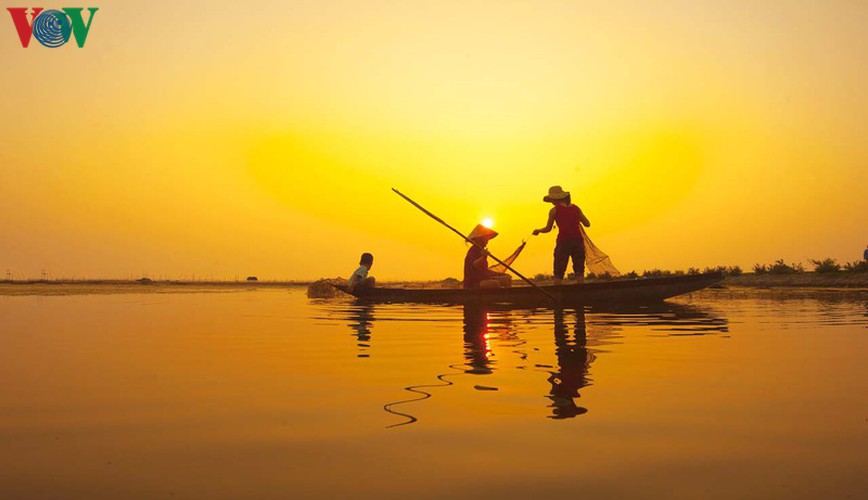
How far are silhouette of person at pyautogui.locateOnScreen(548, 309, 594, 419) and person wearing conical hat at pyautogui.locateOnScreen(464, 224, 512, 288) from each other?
842cm

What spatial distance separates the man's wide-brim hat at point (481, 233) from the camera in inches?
788

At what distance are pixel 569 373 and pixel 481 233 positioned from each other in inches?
524

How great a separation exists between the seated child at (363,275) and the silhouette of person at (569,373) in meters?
11.2

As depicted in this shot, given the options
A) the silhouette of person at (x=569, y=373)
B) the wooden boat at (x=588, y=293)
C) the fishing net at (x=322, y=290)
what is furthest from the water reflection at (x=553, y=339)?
the fishing net at (x=322, y=290)

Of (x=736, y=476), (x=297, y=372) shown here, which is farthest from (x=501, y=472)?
(x=297, y=372)

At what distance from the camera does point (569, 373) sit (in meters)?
6.83

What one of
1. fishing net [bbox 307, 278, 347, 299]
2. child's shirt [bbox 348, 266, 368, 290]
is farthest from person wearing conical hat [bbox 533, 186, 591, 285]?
fishing net [bbox 307, 278, 347, 299]

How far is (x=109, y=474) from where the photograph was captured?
11.4 ft

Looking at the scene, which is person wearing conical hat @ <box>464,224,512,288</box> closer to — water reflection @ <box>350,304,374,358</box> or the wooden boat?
the wooden boat

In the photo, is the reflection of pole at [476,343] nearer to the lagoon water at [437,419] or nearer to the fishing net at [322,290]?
the lagoon water at [437,419]

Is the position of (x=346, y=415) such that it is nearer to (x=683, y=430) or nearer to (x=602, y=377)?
(x=683, y=430)

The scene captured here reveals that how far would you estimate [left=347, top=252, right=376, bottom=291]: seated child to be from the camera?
2227cm

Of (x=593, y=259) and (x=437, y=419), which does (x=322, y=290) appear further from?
(x=437, y=419)

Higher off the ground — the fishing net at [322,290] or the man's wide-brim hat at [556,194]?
the man's wide-brim hat at [556,194]
